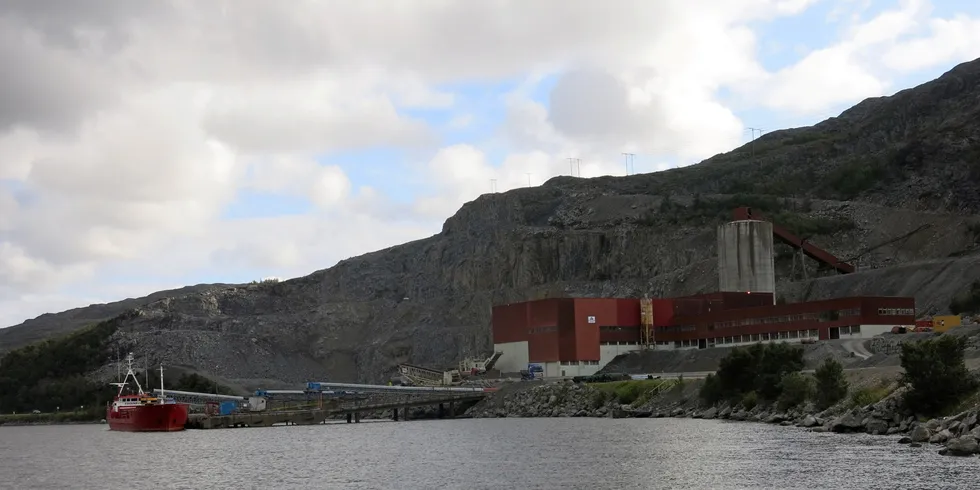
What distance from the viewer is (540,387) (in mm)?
111562

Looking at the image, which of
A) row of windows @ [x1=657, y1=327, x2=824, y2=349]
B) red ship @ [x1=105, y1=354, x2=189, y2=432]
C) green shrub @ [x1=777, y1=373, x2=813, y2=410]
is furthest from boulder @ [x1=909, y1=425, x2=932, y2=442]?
red ship @ [x1=105, y1=354, x2=189, y2=432]

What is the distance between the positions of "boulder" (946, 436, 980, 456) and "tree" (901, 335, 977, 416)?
32.6ft

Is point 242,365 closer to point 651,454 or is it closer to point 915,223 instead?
point 915,223

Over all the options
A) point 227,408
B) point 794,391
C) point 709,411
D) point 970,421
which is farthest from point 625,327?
point 970,421

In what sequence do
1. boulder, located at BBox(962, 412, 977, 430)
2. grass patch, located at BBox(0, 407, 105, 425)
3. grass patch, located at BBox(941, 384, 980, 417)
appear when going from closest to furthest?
boulder, located at BBox(962, 412, 977, 430), grass patch, located at BBox(941, 384, 980, 417), grass patch, located at BBox(0, 407, 105, 425)

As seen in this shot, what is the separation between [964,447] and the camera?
47.8m

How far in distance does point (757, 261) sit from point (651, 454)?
7066 cm

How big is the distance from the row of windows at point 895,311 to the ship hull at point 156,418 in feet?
214

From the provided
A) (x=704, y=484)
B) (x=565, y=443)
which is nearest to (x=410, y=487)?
(x=704, y=484)

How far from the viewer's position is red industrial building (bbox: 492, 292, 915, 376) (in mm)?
115375

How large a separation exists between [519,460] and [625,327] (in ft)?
224

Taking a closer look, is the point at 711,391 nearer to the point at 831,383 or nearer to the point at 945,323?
the point at 831,383

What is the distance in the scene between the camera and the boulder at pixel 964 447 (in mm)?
47750

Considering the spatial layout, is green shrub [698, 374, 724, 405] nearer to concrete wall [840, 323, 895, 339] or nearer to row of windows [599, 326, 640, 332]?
concrete wall [840, 323, 895, 339]
